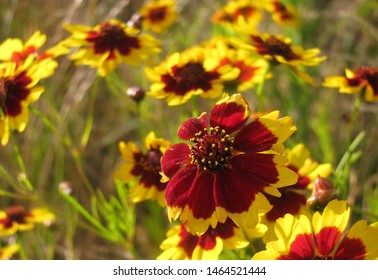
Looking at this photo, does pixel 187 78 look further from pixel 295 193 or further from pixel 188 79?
pixel 295 193

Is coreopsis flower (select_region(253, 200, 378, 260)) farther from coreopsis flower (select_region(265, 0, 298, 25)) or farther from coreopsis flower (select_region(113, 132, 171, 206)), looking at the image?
coreopsis flower (select_region(265, 0, 298, 25))

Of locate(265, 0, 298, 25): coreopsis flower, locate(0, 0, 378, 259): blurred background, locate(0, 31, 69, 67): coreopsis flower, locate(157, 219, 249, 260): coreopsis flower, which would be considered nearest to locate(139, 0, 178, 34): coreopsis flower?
locate(0, 0, 378, 259): blurred background

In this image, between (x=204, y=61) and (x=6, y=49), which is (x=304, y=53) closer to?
(x=204, y=61)

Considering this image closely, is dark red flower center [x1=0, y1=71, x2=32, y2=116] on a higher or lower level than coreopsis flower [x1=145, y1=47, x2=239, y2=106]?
higher

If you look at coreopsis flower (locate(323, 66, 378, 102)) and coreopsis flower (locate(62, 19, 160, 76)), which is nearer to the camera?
coreopsis flower (locate(323, 66, 378, 102))

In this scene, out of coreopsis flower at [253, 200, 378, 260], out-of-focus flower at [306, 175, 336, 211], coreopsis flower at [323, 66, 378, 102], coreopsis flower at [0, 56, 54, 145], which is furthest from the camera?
coreopsis flower at [323, 66, 378, 102]

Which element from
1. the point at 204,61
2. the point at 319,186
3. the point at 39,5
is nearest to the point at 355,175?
the point at 204,61
